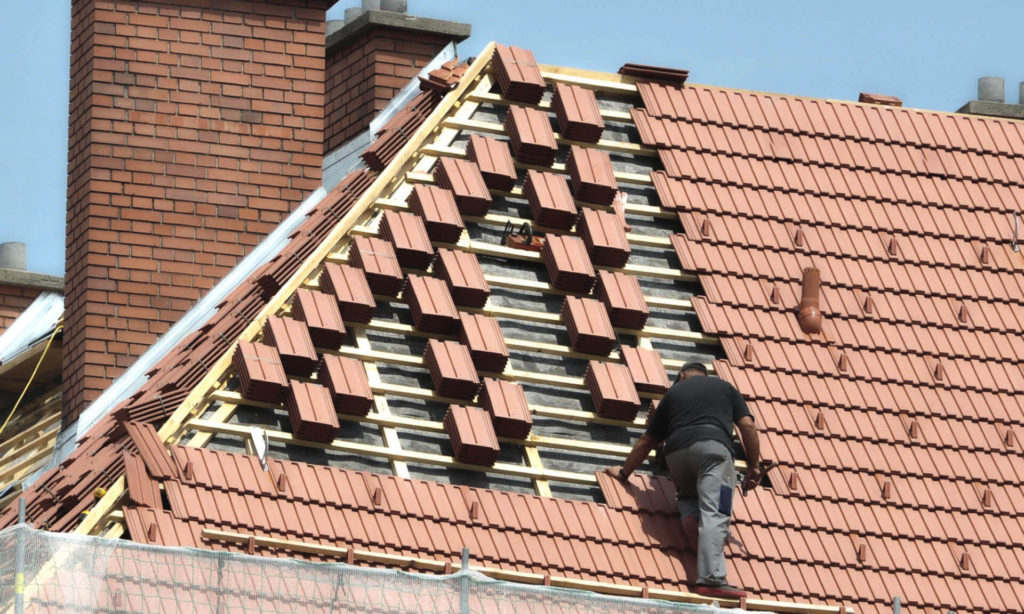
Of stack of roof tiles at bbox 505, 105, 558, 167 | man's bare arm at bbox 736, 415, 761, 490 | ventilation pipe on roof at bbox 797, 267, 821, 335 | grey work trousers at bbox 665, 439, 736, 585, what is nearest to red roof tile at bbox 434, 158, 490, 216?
stack of roof tiles at bbox 505, 105, 558, 167

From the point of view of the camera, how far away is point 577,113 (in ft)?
63.8

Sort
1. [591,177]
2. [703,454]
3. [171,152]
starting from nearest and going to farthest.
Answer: [703,454] < [591,177] < [171,152]

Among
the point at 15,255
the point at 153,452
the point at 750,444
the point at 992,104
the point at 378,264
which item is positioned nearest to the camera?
the point at 153,452

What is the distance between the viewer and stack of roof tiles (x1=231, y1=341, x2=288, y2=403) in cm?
1695

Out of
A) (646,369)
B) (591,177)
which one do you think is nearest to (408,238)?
→ (591,177)

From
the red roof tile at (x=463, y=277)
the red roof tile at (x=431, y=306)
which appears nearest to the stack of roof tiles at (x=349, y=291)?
the red roof tile at (x=431, y=306)

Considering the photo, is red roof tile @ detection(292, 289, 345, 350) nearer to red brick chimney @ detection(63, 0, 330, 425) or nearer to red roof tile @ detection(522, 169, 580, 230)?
red roof tile @ detection(522, 169, 580, 230)

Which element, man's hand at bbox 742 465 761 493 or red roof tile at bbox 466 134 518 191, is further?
red roof tile at bbox 466 134 518 191

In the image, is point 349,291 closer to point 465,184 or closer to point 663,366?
point 465,184

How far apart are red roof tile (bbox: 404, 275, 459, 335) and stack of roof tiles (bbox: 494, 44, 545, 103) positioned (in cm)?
211

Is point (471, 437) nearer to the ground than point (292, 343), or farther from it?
nearer to the ground

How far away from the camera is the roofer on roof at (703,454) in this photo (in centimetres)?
1689

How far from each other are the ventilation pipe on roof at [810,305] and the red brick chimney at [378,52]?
401 centimetres

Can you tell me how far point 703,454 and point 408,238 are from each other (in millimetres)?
2744
